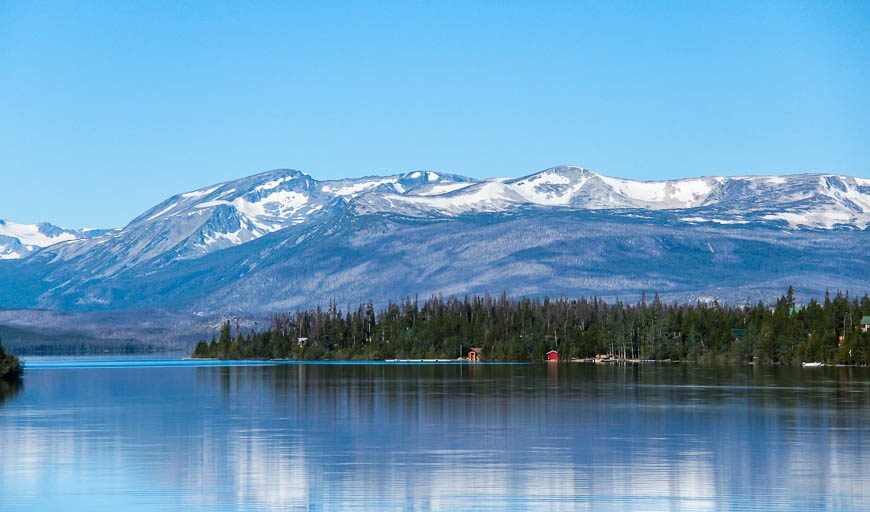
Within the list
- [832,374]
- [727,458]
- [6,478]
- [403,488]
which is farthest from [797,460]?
[832,374]

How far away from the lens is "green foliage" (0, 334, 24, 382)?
130750 millimetres

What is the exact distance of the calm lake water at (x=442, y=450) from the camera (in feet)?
157

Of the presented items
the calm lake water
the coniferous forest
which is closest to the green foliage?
the coniferous forest

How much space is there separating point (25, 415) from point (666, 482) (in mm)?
44419

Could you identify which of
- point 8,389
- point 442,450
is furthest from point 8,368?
point 442,450

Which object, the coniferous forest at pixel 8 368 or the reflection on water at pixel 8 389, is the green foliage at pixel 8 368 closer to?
the coniferous forest at pixel 8 368

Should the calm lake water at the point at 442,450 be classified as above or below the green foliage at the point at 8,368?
below

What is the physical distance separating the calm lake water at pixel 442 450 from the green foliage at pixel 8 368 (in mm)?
26796

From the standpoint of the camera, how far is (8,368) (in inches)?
5212

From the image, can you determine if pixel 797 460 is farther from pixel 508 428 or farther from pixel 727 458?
pixel 508 428

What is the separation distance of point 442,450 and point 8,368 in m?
80.4

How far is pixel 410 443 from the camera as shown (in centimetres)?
6450

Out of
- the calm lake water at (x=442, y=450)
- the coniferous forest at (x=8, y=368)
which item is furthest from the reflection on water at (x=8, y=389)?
the calm lake water at (x=442, y=450)

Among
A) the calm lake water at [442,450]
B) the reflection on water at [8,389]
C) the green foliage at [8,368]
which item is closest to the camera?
the calm lake water at [442,450]
